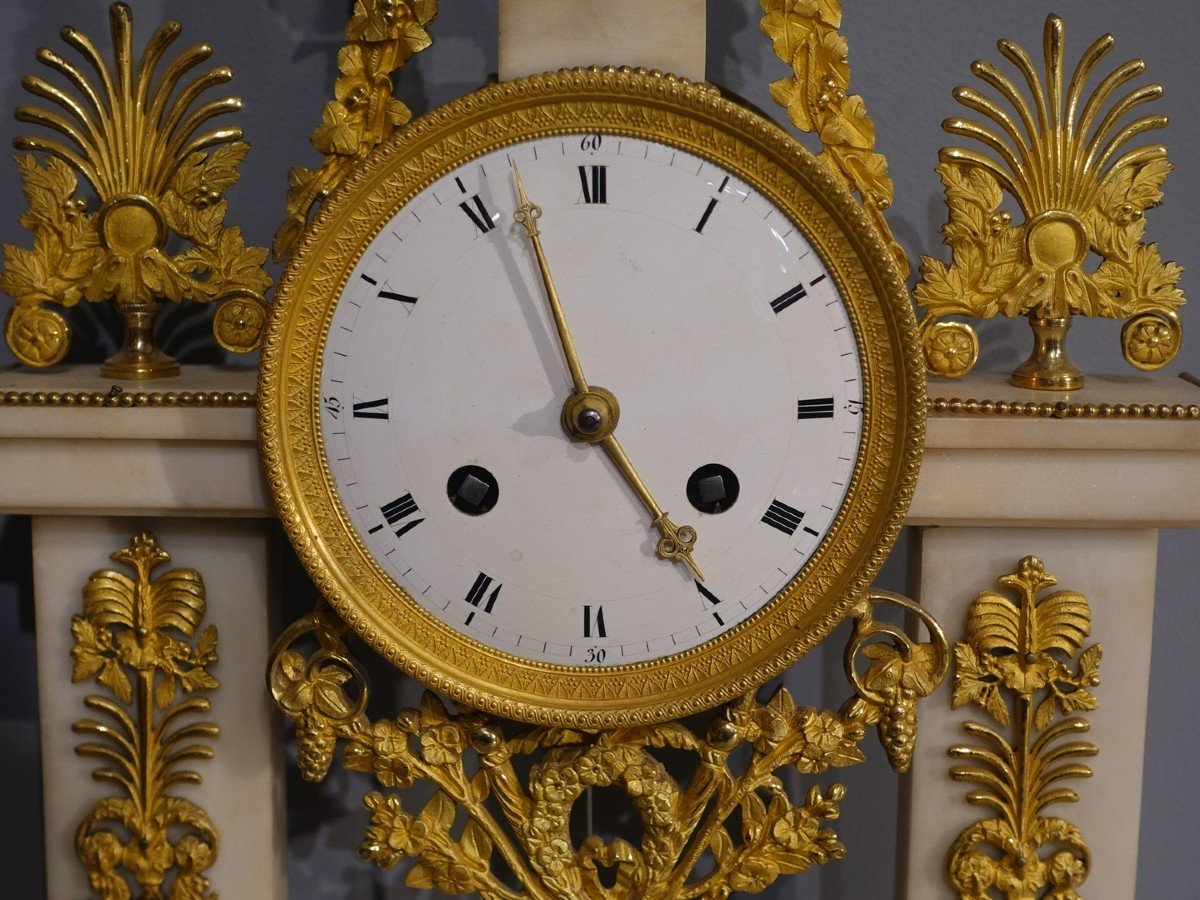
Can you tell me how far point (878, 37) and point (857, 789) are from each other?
65 centimetres

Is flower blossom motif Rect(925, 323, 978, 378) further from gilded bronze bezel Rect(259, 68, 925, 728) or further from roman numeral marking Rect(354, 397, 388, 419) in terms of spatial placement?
roman numeral marking Rect(354, 397, 388, 419)

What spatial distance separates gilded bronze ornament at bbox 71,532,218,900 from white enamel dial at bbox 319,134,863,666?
20 cm

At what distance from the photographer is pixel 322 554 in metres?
0.98

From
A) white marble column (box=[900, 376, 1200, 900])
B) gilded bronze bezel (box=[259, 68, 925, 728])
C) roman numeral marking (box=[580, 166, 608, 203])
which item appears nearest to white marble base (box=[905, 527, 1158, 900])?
white marble column (box=[900, 376, 1200, 900])

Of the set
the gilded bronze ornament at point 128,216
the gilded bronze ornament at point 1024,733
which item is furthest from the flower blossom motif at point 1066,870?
the gilded bronze ornament at point 128,216

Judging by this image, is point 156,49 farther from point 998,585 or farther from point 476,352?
point 998,585

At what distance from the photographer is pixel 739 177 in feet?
3.01

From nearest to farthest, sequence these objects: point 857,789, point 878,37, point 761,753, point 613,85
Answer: point 613,85 < point 761,753 < point 878,37 < point 857,789

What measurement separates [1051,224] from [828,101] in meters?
0.18

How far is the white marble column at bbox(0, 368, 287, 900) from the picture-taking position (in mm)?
991

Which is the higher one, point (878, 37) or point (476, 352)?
point (878, 37)

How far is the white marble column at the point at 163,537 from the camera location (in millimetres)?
991

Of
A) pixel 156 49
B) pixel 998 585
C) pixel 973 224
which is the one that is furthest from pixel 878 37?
pixel 156 49

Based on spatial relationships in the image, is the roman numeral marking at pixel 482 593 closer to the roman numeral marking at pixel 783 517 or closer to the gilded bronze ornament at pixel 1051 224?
the roman numeral marking at pixel 783 517
